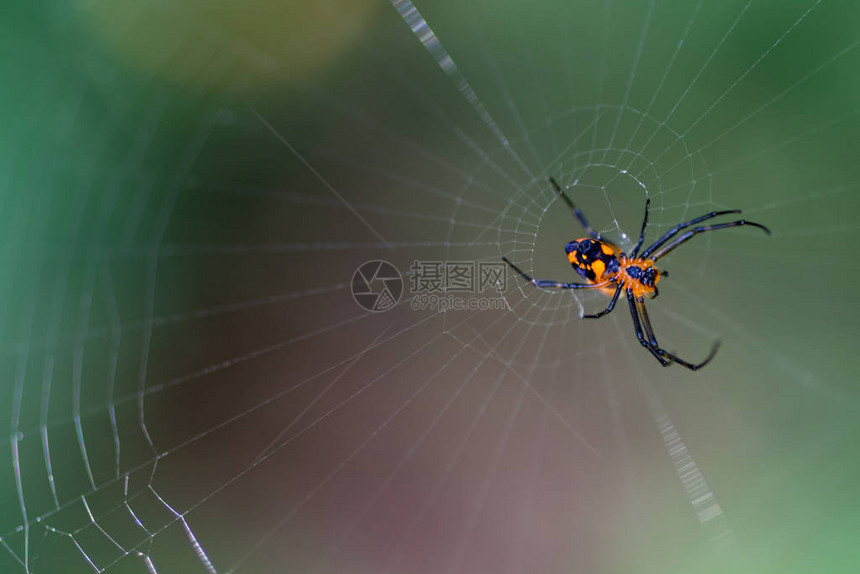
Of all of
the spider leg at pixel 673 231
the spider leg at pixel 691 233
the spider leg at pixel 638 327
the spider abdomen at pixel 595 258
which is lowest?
the spider leg at pixel 638 327

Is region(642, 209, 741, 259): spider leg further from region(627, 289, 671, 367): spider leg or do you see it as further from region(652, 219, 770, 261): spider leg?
region(627, 289, 671, 367): spider leg

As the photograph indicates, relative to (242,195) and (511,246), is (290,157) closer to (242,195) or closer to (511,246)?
(242,195)

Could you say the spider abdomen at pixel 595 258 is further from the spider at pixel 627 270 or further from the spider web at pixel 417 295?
the spider web at pixel 417 295

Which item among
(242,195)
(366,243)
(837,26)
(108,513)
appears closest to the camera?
(108,513)

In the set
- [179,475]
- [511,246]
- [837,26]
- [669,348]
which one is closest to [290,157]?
[511,246]

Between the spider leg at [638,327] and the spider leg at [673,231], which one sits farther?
the spider leg at [638,327]

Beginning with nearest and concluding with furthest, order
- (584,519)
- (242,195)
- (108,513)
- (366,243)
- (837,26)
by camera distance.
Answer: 1. (108,513)
2. (837,26)
3. (584,519)
4. (242,195)
5. (366,243)

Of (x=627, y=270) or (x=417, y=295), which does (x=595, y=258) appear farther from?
(x=417, y=295)

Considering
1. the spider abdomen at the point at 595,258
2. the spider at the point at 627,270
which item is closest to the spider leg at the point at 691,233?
the spider at the point at 627,270

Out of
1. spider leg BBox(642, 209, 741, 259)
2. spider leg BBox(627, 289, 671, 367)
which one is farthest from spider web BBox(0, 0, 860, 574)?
spider leg BBox(627, 289, 671, 367)
